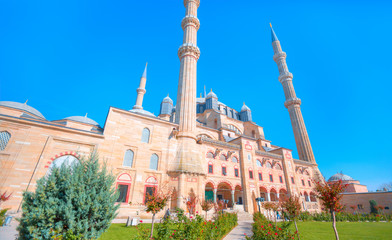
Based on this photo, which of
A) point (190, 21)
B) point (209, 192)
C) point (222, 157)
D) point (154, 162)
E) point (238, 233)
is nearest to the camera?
point (238, 233)

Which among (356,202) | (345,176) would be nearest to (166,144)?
(356,202)

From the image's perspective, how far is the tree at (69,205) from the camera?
175 inches

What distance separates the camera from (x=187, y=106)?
20500mm

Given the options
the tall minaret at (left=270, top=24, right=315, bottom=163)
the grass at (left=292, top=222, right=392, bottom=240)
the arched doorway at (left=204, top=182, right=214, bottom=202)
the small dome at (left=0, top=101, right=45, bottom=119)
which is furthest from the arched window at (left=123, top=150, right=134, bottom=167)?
the tall minaret at (left=270, top=24, right=315, bottom=163)

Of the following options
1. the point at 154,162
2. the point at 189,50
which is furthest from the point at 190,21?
the point at 154,162

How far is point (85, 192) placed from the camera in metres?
5.17

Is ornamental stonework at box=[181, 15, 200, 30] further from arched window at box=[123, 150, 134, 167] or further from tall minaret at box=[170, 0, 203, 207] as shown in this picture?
arched window at box=[123, 150, 134, 167]

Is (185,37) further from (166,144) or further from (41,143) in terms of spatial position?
(41,143)

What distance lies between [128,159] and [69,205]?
11.5 metres

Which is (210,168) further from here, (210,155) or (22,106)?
(22,106)

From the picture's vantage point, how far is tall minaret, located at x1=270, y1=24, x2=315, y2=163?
33312 mm

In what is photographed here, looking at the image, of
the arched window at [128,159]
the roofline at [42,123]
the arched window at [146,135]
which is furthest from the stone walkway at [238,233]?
the roofline at [42,123]

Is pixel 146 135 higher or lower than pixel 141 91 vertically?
lower

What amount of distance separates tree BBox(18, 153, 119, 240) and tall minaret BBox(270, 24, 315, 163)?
119 ft
